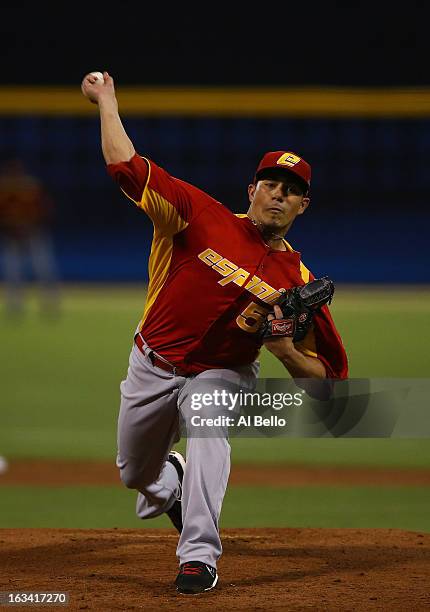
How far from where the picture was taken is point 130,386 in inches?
202

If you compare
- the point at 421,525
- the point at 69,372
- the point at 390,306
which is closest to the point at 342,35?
the point at 390,306

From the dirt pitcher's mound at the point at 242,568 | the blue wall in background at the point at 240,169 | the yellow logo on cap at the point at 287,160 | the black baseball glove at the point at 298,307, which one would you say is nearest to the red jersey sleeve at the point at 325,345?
the black baseball glove at the point at 298,307

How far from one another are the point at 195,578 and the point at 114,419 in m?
5.10

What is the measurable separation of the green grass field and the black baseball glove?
2.07 metres

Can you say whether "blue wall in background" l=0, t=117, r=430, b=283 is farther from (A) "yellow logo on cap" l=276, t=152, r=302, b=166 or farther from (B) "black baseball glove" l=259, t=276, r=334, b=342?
(B) "black baseball glove" l=259, t=276, r=334, b=342

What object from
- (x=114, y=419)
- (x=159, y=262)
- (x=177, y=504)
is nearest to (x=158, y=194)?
(x=159, y=262)

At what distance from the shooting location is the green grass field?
6832mm

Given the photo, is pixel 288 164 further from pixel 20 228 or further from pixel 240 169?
pixel 240 169

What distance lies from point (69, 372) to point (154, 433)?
6952 millimetres

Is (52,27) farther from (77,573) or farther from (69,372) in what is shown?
(77,573)

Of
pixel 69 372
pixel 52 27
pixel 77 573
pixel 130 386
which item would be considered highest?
pixel 52 27

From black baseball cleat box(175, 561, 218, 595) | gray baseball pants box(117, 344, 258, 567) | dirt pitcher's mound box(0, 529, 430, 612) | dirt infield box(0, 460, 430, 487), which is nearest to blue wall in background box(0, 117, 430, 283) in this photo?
dirt infield box(0, 460, 430, 487)

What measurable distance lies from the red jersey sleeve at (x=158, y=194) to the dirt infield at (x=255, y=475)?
10.1 feet

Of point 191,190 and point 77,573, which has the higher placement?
point 191,190
